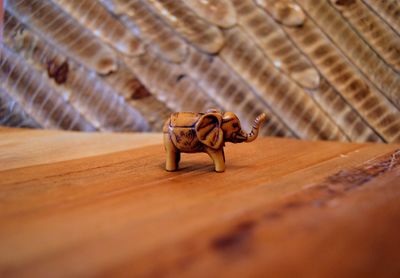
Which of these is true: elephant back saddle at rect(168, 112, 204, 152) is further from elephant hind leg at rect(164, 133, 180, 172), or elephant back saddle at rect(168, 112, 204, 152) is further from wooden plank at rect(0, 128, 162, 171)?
wooden plank at rect(0, 128, 162, 171)

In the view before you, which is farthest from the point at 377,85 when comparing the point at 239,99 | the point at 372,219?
the point at 372,219

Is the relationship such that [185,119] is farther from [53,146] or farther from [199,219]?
[53,146]

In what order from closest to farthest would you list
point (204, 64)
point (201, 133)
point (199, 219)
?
1. point (199, 219)
2. point (201, 133)
3. point (204, 64)

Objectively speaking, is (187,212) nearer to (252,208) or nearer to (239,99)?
(252,208)

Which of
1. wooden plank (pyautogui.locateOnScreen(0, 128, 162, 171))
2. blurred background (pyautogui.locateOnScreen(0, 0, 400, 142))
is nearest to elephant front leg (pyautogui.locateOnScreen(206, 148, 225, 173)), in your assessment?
wooden plank (pyautogui.locateOnScreen(0, 128, 162, 171))

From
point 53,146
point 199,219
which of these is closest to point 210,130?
point 199,219

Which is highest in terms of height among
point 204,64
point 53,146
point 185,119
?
point 185,119
